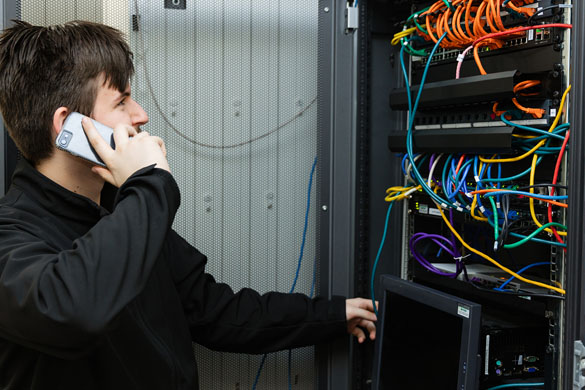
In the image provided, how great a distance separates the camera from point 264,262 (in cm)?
160

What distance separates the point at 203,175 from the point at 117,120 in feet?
1.21

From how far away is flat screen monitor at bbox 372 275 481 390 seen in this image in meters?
1.14

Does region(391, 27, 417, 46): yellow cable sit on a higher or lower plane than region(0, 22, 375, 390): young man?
higher

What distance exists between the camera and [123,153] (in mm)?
1107

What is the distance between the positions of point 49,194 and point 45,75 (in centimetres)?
25

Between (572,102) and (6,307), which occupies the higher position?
(572,102)

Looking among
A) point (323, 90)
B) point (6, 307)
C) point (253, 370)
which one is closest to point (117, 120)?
point (6, 307)

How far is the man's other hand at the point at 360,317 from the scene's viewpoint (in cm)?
151

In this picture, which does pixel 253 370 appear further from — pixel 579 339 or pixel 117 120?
pixel 579 339

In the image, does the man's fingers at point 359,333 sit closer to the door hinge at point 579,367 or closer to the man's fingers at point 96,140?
the door hinge at point 579,367

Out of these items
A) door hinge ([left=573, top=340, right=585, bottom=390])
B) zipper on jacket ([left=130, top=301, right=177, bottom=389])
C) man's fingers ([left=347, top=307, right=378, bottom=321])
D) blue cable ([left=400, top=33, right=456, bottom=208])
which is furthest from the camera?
man's fingers ([left=347, top=307, right=378, bottom=321])

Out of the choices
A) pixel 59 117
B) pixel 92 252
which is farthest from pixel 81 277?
pixel 59 117

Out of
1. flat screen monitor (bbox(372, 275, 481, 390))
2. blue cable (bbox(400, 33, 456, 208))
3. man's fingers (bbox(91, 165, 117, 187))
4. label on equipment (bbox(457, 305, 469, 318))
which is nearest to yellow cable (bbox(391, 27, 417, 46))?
blue cable (bbox(400, 33, 456, 208))

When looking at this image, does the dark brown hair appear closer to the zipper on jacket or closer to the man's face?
the man's face
